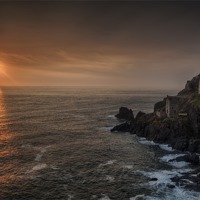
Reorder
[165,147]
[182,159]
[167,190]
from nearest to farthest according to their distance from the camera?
1. [167,190]
2. [182,159]
3. [165,147]

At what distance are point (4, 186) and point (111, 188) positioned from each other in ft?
88.6

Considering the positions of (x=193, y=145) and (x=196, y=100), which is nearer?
(x=193, y=145)

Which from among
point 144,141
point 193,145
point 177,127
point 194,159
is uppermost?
point 177,127

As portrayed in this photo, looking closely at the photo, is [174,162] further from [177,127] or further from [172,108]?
[172,108]

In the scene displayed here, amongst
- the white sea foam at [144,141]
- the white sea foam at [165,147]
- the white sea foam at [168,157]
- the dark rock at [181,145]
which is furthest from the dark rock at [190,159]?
the white sea foam at [144,141]

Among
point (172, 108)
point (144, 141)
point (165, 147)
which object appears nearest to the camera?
point (165, 147)

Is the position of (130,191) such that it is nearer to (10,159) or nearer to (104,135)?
(10,159)

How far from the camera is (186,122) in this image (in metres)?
109

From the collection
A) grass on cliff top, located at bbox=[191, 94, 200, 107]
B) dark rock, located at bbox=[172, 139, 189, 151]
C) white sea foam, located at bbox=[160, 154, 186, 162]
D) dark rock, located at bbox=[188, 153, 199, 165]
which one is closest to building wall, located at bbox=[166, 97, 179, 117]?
grass on cliff top, located at bbox=[191, 94, 200, 107]

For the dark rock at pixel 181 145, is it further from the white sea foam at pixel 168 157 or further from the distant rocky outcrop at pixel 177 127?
the white sea foam at pixel 168 157

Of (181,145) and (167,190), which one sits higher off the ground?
(181,145)

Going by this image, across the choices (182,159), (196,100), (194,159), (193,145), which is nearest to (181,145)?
(193,145)

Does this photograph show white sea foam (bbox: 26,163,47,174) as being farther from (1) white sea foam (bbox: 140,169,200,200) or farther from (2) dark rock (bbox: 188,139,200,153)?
(2) dark rock (bbox: 188,139,200,153)

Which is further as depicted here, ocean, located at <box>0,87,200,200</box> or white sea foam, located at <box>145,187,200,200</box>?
ocean, located at <box>0,87,200,200</box>
